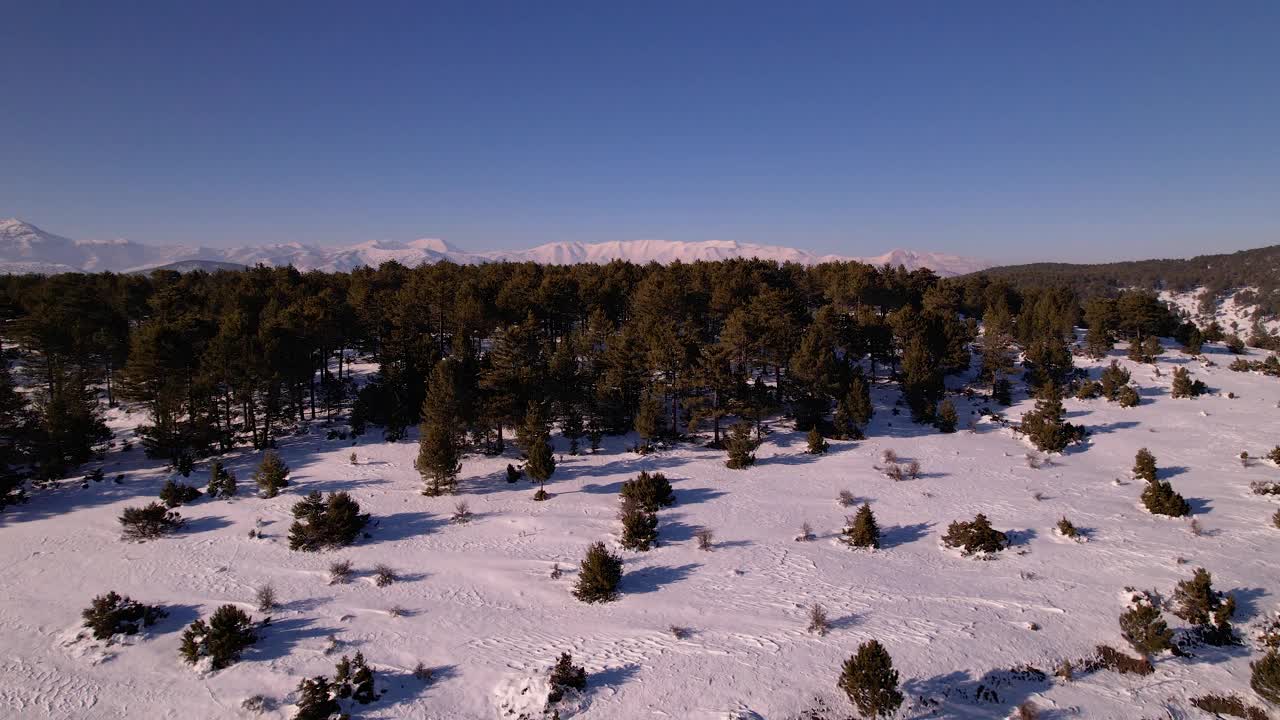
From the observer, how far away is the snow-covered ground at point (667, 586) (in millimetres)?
12156

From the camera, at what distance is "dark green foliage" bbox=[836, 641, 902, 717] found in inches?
436

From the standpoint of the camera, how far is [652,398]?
29469mm

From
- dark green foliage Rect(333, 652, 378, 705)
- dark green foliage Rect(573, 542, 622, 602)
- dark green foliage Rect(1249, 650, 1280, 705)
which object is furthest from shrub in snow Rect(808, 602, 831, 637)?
dark green foliage Rect(333, 652, 378, 705)

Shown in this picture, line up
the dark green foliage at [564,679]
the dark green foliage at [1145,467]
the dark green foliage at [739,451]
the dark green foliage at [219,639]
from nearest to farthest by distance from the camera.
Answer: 1. the dark green foliage at [564,679]
2. the dark green foliage at [219,639]
3. the dark green foliage at [1145,467]
4. the dark green foliage at [739,451]

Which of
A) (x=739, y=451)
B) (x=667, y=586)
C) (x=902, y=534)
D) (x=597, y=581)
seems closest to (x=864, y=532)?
(x=902, y=534)

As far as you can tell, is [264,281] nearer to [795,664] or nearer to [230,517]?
[230,517]

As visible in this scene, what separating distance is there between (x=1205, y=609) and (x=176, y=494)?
35965 mm

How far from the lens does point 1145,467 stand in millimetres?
24547

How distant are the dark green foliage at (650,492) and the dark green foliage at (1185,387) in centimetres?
3717

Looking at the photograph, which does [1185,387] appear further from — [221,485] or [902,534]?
[221,485]

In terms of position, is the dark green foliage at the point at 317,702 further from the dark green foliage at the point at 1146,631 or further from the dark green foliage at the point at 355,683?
the dark green foliage at the point at 1146,631

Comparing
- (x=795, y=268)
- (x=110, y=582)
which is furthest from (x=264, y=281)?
(x=795, y=268)

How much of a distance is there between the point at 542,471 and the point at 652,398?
837 cm

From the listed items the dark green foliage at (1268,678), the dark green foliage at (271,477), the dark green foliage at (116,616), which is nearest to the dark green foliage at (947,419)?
the dark green foliage at (1268,678)
